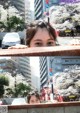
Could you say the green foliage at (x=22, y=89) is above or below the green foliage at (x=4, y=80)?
below

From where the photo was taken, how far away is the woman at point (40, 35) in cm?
85

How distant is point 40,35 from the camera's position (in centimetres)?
89

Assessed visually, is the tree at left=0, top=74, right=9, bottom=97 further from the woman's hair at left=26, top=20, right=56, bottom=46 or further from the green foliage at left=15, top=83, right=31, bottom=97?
the woman's hair at left=26, top=20, right=56, bottom=46

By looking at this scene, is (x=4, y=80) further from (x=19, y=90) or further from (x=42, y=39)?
(x=42, y=39)

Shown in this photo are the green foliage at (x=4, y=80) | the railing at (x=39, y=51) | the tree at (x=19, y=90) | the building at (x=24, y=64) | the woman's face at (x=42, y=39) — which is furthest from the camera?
the tree at (x=19, y=90)

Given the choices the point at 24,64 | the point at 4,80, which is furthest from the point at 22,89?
the point at 24,64

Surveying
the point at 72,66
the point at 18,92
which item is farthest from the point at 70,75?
the point at 18,92

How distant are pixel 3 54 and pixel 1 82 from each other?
1003 centimetres

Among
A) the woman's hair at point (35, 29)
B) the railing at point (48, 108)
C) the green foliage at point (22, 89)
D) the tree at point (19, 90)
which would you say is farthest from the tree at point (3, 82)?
the railing at point (48, 108)

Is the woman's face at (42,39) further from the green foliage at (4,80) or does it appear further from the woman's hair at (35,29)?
the green foliage at (4,80)

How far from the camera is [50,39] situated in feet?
2.83

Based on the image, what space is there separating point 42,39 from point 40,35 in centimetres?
3

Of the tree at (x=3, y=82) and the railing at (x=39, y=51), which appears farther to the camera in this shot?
the tree at (x=3, y=82)

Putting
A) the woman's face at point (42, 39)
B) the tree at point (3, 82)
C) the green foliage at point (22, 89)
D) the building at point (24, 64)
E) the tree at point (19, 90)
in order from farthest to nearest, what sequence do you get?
the green foliage at point (22, 89) → the tree at point (19, 90) → the tree at point (3, 82) → the building at point (24, 64) → the woman's face at point (42, 39)
